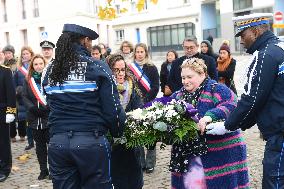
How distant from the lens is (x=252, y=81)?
400 centimetres

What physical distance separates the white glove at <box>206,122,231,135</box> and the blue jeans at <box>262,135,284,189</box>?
50 cm

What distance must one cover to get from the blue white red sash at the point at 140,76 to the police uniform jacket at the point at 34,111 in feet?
5.05

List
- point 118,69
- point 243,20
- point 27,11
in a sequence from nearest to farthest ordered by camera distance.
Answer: point 243,20, point 118,69, point 27,11

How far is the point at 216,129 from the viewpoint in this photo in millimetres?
4406

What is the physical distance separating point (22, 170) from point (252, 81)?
18.0 ft

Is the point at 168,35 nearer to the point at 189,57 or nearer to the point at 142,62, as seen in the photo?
the point at 142,62

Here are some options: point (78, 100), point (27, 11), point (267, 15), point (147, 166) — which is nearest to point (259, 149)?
point (147, 166)

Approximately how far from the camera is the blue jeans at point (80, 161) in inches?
158

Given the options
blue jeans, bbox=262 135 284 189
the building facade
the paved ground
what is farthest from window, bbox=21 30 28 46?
blue jeans, bbox=262 135 284 189

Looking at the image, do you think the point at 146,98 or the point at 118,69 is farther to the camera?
the point at 146,98

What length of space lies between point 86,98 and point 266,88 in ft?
4.95

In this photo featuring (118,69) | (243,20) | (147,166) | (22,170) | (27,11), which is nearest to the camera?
(243,20)

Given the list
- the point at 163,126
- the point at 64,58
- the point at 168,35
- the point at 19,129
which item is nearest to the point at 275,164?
the point at 163,126

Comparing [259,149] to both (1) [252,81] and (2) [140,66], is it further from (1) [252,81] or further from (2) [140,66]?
(1) [252,81]
